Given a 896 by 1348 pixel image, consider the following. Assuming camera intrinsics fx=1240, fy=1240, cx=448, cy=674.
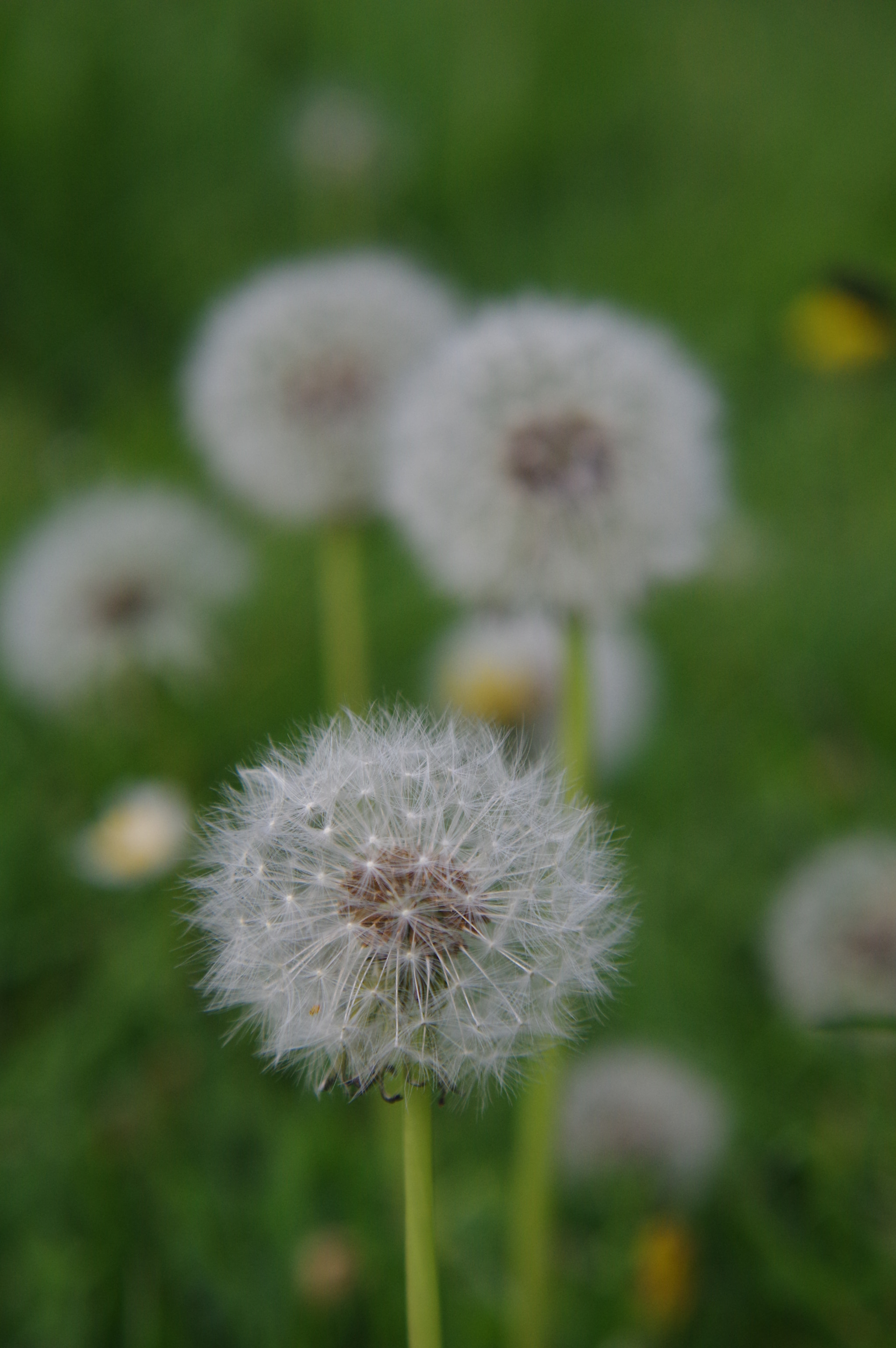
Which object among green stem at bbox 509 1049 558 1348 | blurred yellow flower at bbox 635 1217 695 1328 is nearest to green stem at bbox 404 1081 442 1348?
green stem at bbox 509 1049 558 1348

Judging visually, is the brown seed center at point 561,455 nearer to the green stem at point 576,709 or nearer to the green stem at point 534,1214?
the green stem at point 576,709

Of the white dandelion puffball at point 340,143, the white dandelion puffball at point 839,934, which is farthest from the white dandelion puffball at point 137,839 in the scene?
the white dandelion puffball at point 340,143

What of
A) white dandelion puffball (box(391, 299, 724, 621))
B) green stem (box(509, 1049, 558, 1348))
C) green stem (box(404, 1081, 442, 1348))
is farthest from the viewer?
white dandelion puffball (box(391, 299, 724, 621))

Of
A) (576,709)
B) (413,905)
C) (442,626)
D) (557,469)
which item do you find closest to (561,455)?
(557,469)

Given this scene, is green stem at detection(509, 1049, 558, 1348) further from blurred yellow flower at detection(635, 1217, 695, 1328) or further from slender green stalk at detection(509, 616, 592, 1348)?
blurred yellow flower at detection(635, 1217, 695, 1328)

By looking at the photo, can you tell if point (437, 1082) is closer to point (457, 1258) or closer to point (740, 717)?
point (457, 1258)

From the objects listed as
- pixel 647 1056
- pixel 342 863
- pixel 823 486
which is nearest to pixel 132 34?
pixel 823 486
